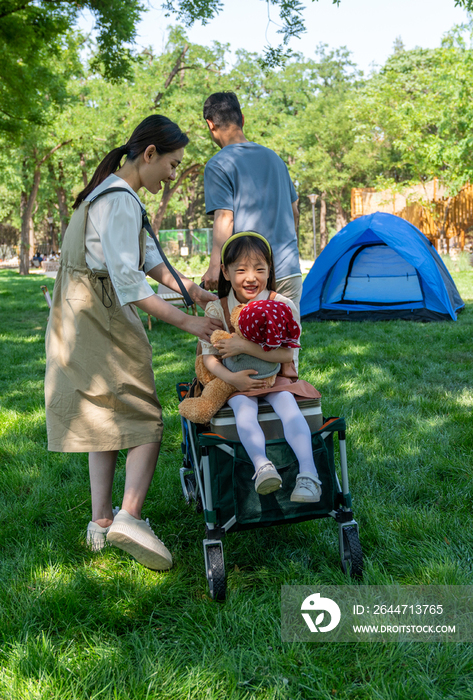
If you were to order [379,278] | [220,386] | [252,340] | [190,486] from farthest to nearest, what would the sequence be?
[379,278], [190,486], [220,386], [252,340]

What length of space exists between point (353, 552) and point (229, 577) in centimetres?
55

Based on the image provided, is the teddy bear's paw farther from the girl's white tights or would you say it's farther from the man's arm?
the man's arm

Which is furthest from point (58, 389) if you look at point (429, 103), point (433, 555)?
point (429, 103)

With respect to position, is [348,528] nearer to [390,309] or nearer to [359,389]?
[359,389]

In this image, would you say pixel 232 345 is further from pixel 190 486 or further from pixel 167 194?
pixel 167 194

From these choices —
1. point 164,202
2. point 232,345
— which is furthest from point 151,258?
point 164,202

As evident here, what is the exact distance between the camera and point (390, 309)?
9258mm

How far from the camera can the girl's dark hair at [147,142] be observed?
251 centimetres

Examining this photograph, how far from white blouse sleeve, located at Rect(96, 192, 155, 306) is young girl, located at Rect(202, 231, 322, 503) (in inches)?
17.3

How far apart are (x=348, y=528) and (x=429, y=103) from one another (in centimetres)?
2103

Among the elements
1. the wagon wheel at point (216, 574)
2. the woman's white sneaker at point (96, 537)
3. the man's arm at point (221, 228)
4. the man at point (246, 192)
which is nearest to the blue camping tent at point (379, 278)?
the man at point (246, 192)

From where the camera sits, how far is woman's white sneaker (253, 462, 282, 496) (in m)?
2.16

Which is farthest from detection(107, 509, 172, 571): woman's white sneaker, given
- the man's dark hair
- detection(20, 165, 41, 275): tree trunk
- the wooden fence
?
detection(20, 165, 41, 275): tree trunk

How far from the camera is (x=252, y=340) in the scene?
2.38 m
